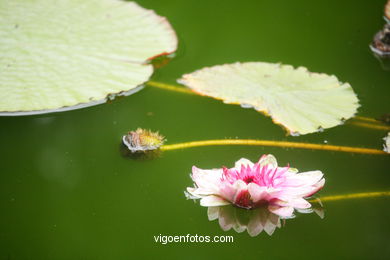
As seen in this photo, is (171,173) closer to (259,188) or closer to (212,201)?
A: (212,201)

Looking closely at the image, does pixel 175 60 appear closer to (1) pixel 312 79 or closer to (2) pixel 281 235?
(1) pixel 312 79

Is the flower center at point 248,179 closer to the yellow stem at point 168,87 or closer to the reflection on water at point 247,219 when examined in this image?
the reflection on water at point 247,219

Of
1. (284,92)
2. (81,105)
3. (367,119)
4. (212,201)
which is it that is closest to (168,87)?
(81,105)

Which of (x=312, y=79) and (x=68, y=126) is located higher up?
(x=312, y=79)

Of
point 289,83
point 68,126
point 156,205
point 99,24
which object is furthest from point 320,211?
point 99,24

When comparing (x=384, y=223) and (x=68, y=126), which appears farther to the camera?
(x=68, y=126)

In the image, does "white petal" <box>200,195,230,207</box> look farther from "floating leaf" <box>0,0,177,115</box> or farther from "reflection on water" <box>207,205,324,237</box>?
"floating leaf" <box>0,0,177,115</box>
